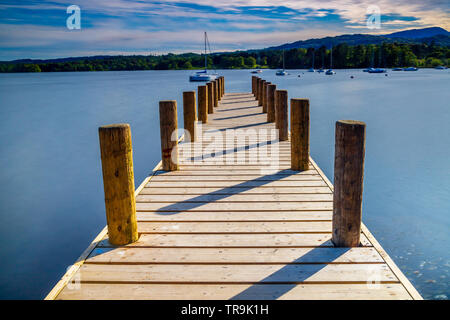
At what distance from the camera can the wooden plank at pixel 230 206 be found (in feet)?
12.7

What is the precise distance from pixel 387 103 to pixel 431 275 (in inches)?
1090

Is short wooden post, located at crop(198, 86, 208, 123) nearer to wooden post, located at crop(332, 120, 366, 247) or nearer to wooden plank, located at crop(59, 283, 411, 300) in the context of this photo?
wooden post, located at crop(332, 120, 366, 247)

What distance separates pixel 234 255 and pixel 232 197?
4.47ft

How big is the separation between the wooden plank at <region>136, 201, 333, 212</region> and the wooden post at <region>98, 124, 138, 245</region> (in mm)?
809

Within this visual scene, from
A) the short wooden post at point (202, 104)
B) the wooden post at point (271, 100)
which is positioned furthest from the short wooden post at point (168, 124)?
the wooden post at point (271, 100)

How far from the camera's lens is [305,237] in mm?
3191

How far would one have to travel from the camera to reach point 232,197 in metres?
4.23

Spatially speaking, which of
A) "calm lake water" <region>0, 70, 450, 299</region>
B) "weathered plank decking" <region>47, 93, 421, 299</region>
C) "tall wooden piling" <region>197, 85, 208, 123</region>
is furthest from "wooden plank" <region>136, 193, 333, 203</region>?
"tall wooden piling" <region>197, 85, 208, 123</region>

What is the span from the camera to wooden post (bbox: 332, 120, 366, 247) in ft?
9.33

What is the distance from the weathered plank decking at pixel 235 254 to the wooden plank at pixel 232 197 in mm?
12

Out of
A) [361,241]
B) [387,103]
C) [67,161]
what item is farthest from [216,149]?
[387,103]

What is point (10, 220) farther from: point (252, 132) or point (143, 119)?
point (143, 119)

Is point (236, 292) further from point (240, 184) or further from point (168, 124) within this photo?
point (168, 124)

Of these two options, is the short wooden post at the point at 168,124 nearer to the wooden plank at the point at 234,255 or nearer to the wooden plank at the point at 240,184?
the wooden plank at the point at 240,184
